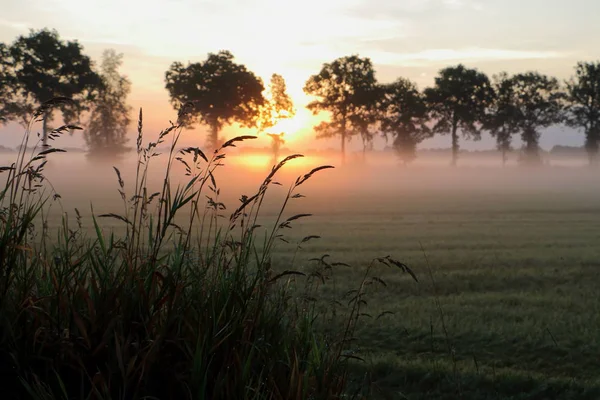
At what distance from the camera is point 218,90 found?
69.8 meters

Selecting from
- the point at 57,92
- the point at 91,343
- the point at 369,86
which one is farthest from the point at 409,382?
the point at 369,86

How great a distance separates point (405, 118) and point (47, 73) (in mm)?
47966

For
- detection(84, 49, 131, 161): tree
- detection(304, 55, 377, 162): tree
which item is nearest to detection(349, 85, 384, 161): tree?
detection(304, 55, 377, 162): tree

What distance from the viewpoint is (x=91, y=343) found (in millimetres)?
3443

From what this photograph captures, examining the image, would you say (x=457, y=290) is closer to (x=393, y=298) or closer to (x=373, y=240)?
(x=393, y=298)

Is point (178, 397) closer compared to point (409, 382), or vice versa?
point (178, 397)

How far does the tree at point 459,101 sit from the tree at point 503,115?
1.29 meters

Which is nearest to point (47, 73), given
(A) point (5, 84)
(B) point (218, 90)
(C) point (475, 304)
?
(A) point (5, 84)

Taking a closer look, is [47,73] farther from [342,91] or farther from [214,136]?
[342,91]

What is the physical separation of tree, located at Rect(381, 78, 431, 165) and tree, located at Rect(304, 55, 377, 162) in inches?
161

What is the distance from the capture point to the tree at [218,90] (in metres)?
70.0

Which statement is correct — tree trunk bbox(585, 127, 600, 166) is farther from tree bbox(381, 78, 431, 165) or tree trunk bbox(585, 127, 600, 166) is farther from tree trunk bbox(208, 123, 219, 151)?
tree trunk bbox(208, 123, 219, 151)

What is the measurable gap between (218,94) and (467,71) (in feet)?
123

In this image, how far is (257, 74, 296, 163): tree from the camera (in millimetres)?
73875
